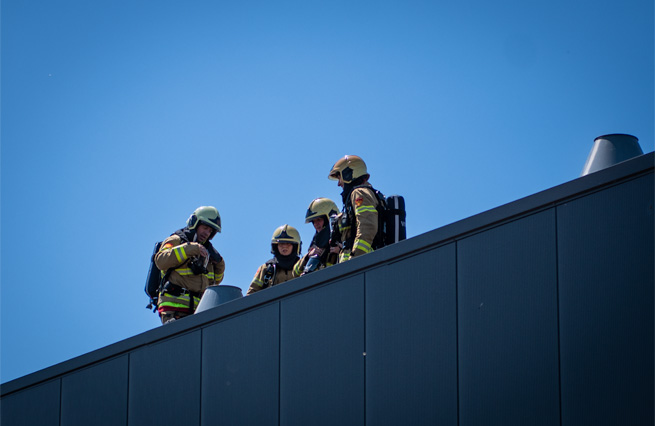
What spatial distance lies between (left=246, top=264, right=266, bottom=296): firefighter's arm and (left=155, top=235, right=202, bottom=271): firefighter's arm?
883mm

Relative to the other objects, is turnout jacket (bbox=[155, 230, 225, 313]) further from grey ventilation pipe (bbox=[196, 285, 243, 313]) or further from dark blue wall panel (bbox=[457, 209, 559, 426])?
dark blue wall panel (bbox=[457, 209, 559, 426])

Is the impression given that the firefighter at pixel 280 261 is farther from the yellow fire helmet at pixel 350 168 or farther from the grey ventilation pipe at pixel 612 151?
the grey ventilation pipe at pixel 612 151

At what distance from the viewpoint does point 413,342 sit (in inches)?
289

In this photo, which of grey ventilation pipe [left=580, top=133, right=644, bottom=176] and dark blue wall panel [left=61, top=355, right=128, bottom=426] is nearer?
grey ventilation pipe [left=580, top=133, right=644, bottom=176]

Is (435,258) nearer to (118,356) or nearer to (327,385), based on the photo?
(327,385)

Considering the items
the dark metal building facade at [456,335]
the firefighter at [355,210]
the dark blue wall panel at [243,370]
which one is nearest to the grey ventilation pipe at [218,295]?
the dark metal building facade at [456,335]

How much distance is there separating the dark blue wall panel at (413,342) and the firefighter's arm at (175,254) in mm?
3179

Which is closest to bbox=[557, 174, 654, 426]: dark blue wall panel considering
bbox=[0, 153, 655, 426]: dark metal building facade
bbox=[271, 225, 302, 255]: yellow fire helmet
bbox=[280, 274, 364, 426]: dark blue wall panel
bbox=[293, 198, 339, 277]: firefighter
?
bbox=[0, 153, 655, 426]: dark metal building facade

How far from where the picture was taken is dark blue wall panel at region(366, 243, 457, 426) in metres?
7.10

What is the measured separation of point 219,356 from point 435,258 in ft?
8.18

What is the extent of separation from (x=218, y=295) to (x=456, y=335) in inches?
112

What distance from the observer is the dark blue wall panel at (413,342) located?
710 cm

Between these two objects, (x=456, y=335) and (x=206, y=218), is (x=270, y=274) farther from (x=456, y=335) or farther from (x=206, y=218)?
(x=456, y=335)

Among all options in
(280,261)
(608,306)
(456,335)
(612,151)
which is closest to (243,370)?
(456,335)
